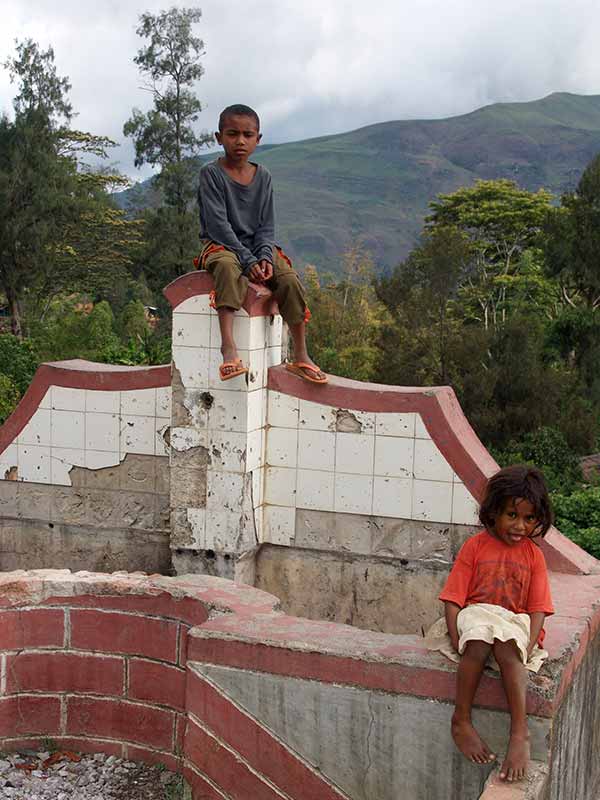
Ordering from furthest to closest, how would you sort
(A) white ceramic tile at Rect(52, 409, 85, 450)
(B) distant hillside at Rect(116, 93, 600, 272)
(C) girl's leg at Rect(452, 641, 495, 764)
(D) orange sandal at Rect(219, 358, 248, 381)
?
(B) distant hillside at Rect(116, 93, 600, 272)
(A) white ceramic tile at Rect(52, 409, 85, 450)
(D) orange sandal at Rect(219, 358, 248, 381)
(C) girl's leg at Rect(452, 641, 495, 764)

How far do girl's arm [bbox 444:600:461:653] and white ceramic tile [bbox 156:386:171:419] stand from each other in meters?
3.07

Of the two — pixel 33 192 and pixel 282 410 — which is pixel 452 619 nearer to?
pixel 282 410

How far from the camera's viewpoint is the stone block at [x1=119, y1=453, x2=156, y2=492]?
665 centimetres

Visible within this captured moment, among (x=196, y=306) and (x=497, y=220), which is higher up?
(x=497, y=220)

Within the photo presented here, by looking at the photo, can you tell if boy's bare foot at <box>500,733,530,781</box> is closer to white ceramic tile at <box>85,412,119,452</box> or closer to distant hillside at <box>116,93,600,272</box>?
white ceramic tile at <box>85,412,119,452</box>

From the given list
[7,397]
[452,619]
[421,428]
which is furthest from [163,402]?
[7,397]

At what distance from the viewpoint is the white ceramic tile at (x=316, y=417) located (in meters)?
6.28

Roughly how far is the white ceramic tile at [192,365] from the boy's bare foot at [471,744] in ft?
10.1

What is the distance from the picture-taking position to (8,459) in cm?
695

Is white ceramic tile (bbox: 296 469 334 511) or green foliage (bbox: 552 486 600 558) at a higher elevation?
white ceramic tile (bbox: 296 469 334 511)

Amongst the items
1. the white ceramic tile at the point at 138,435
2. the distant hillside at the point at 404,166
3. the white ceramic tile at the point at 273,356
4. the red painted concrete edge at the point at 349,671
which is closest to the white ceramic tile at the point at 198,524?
the white ceramic tile at the point at 138,435

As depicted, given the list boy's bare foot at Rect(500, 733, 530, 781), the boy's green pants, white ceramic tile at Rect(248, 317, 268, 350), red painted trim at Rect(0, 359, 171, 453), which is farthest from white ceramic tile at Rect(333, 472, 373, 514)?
boy's bare foot at Rect(500, 733, 530, 781)

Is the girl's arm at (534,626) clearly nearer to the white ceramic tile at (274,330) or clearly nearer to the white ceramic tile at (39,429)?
the white ceramic tile at (274,330)

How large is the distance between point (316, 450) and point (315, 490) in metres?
0.27
